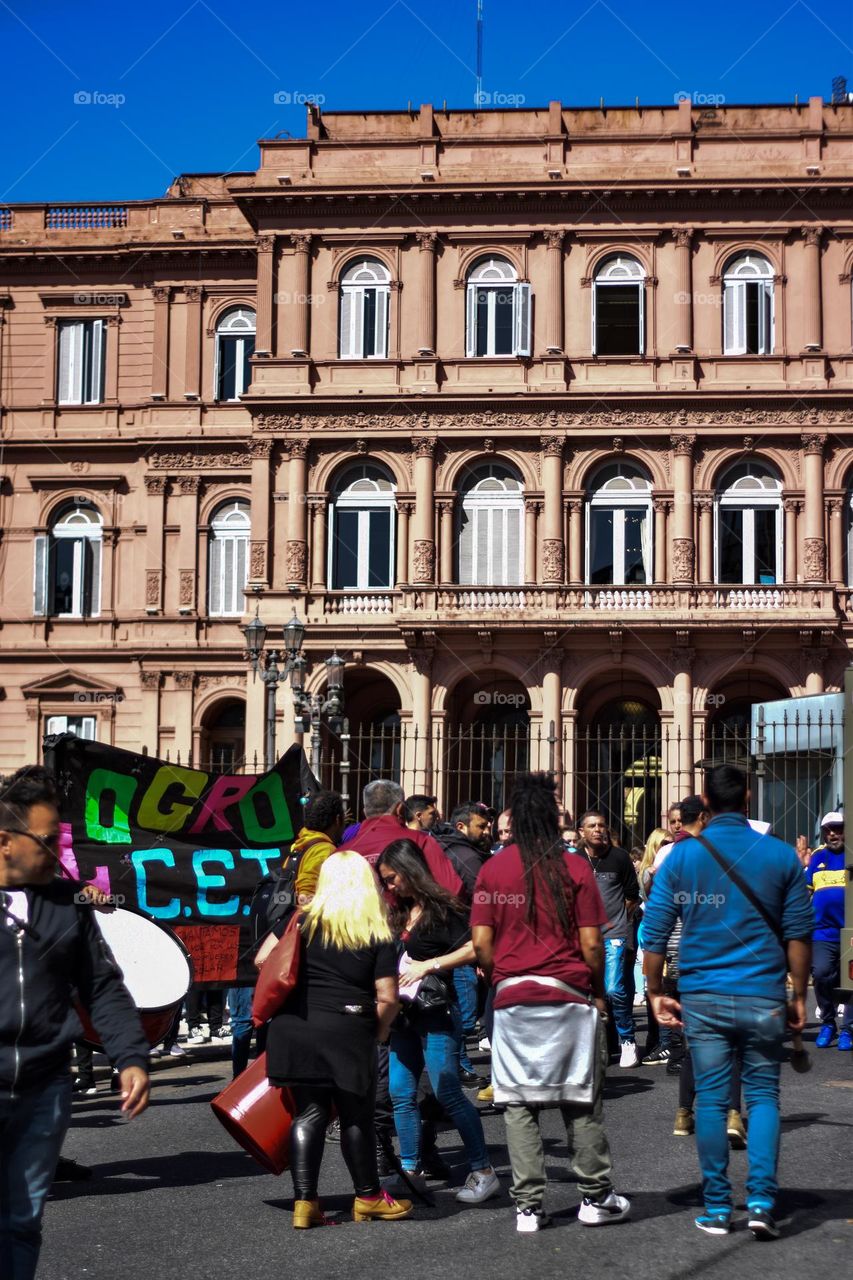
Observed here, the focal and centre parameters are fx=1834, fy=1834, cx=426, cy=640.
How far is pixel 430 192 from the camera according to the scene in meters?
36.9

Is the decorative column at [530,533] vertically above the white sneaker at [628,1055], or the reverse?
the decorative column at [530,533]

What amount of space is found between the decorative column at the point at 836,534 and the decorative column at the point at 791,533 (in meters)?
0.65

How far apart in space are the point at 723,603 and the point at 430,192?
10.2m

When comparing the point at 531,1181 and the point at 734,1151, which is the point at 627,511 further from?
the point at 531,1181

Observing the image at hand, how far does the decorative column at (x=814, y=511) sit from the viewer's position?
116 ft

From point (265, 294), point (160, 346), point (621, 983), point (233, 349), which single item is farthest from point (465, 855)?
point (160, 346)

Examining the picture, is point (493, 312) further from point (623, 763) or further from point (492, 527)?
point (623, 763)

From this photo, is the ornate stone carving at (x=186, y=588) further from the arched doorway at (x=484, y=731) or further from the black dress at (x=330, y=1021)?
the black dress at (x=330, y=1021)

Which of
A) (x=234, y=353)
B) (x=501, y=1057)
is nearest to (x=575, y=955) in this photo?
(x=501, y=1057)

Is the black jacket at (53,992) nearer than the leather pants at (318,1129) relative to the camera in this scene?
Yes

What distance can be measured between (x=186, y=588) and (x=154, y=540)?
1369 millimetres

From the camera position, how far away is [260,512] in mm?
36844

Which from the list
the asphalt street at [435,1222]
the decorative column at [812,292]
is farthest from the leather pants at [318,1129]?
the decorative column at [812,292]

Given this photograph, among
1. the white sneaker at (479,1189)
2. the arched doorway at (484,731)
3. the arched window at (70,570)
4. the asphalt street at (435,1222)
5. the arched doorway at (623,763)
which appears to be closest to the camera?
the asphalt street at (435,1222)
